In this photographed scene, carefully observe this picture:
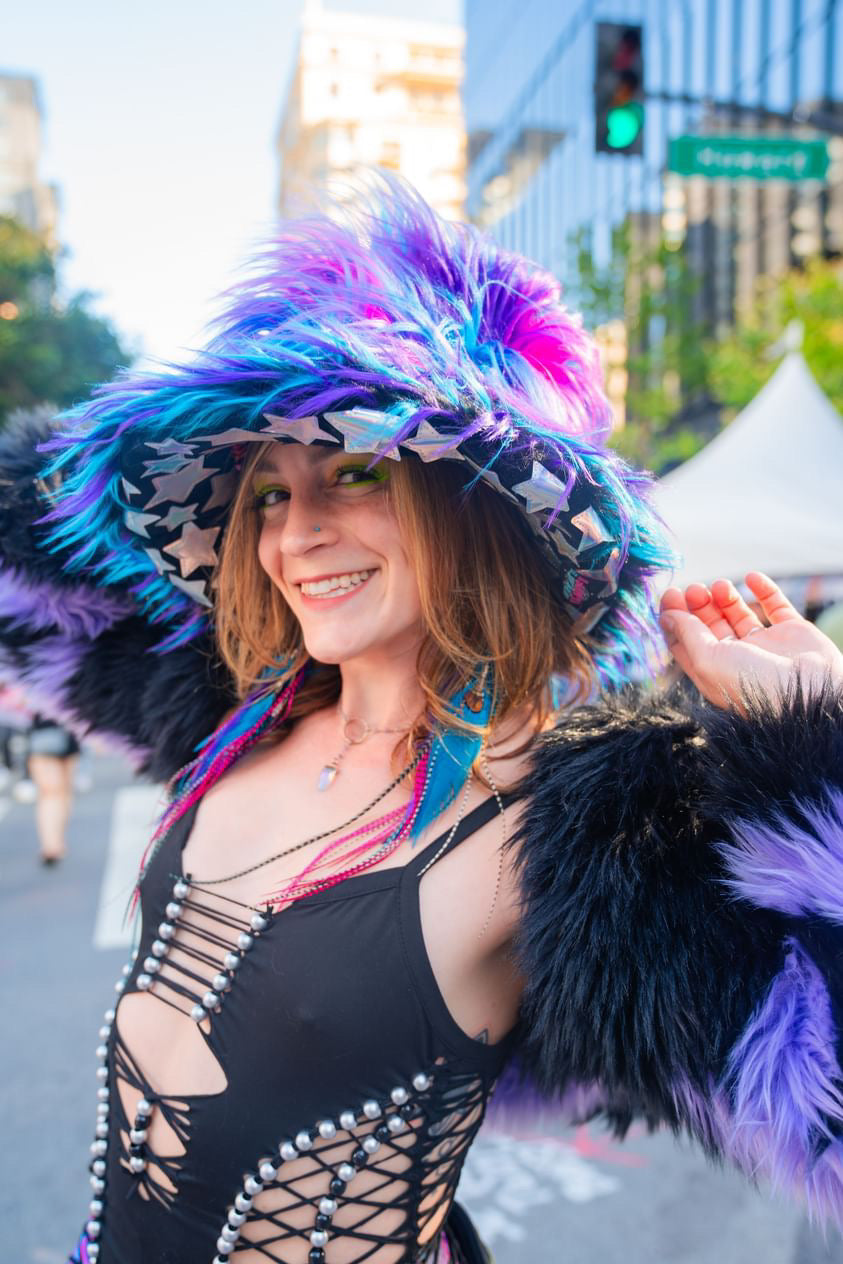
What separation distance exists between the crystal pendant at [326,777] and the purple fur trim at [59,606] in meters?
0.63

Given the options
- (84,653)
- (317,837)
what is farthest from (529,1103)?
(84,653)

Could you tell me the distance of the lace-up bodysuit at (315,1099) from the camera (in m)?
1.22

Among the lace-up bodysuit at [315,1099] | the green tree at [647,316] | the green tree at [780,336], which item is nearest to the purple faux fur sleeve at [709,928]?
the lace-up bodysuit at [315,1099]

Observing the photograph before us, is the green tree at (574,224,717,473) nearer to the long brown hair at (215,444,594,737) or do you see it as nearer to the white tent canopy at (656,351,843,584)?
the white tent canopy at (656,351,843,584)

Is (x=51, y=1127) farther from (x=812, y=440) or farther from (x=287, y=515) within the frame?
(x=812, y=440)

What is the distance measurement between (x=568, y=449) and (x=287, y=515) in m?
0.48

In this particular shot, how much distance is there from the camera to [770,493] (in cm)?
478

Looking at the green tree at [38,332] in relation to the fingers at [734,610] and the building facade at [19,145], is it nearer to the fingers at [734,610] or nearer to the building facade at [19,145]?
the fingers at [734,610]

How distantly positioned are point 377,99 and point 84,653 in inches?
2399

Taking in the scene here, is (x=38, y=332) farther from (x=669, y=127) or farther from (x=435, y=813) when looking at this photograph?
(x=435, y=813)

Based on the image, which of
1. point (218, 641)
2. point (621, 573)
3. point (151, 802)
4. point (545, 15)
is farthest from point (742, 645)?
point (545, 15)

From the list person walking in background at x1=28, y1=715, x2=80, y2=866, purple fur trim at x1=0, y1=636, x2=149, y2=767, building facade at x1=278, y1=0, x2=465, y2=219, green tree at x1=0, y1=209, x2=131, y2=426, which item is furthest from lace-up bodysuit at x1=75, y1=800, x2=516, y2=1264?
building facade at x1=278, y1=0, x2=465, y2=219

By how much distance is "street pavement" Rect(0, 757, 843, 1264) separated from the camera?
2602 millimetres

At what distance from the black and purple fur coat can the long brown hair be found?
0.17 metres
